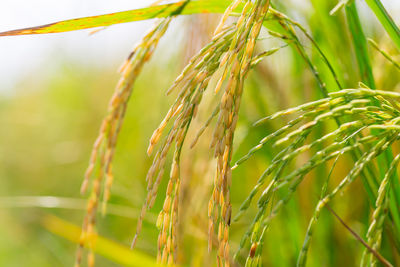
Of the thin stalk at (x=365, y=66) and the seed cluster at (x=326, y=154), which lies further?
the thin stalk at (x=365, y=66)

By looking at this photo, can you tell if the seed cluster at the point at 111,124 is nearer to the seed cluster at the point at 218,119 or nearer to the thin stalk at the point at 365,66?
the seed cluster at the point at 218,119

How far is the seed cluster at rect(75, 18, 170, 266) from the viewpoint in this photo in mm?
669

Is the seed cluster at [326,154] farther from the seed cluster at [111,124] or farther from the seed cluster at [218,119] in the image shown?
the seed cluster at [111,124]

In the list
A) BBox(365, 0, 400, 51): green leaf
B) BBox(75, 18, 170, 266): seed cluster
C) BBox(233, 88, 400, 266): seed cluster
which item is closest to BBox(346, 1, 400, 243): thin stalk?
BBox(365, 0, 400, 51): green leaf

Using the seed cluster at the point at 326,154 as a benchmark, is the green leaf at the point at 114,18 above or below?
above

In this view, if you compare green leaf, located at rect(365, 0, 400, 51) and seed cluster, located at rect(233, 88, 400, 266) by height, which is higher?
green leaf, located at rect(365, 0, 400, 51)

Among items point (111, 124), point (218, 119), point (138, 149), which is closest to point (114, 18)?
point (111, 124)

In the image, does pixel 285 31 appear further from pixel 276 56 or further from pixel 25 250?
pixel 25 250

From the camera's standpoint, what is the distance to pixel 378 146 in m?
0.51

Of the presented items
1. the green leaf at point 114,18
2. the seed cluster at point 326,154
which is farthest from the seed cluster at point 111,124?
the seed cluster at point 326,154

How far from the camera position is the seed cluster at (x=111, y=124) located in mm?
669

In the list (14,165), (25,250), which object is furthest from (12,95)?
(25,250)

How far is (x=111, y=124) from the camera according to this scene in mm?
694

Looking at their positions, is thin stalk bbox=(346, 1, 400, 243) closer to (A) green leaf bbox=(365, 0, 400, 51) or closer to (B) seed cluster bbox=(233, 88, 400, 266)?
(A) green leaf bbox=(365, 0, 400, 51)
